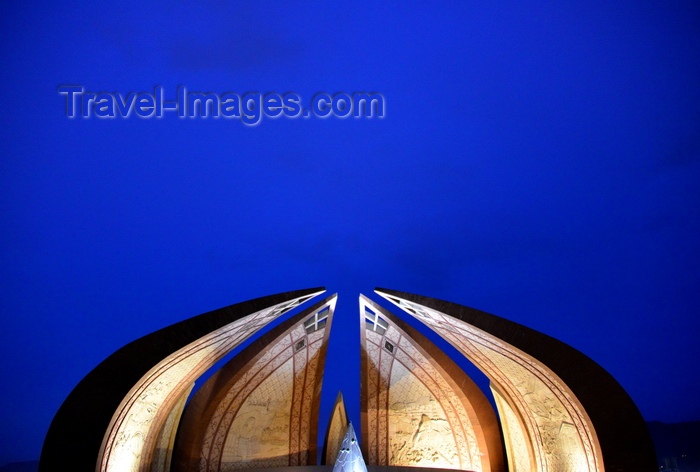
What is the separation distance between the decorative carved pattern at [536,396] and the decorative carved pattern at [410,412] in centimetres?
104

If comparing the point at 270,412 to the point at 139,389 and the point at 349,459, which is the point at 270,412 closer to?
the point at 349,459

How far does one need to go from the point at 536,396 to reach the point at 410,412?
2.56 metres

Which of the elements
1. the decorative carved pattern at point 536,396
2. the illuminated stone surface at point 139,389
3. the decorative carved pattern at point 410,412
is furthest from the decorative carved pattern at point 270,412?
the decorative carved pattern at point 536,396

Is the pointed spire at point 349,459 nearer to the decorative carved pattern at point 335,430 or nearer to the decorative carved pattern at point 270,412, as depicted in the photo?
the decorative carved pattern at point 270,412

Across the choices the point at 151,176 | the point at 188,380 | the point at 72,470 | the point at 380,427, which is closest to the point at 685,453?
the point at 380,427

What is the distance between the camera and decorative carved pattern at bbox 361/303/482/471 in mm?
7430

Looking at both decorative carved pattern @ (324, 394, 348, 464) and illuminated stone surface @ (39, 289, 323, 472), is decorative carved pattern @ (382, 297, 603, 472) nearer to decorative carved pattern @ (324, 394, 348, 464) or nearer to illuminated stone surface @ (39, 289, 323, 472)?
illuminated stone surface @ (39, 289, 323, 472)

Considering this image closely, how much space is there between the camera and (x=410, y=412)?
310 inches

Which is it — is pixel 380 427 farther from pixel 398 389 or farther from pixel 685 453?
pixel 685 453

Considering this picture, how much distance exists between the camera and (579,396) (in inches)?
181

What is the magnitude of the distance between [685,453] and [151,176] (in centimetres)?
2167

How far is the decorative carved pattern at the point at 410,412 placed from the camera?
7430 millimetres

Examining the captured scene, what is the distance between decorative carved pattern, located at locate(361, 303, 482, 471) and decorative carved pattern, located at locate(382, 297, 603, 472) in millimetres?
1040

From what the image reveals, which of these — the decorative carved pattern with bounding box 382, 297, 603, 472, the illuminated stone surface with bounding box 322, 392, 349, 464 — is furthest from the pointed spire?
the illuminated stone surface with bounding box 322, 392, 349, 464
